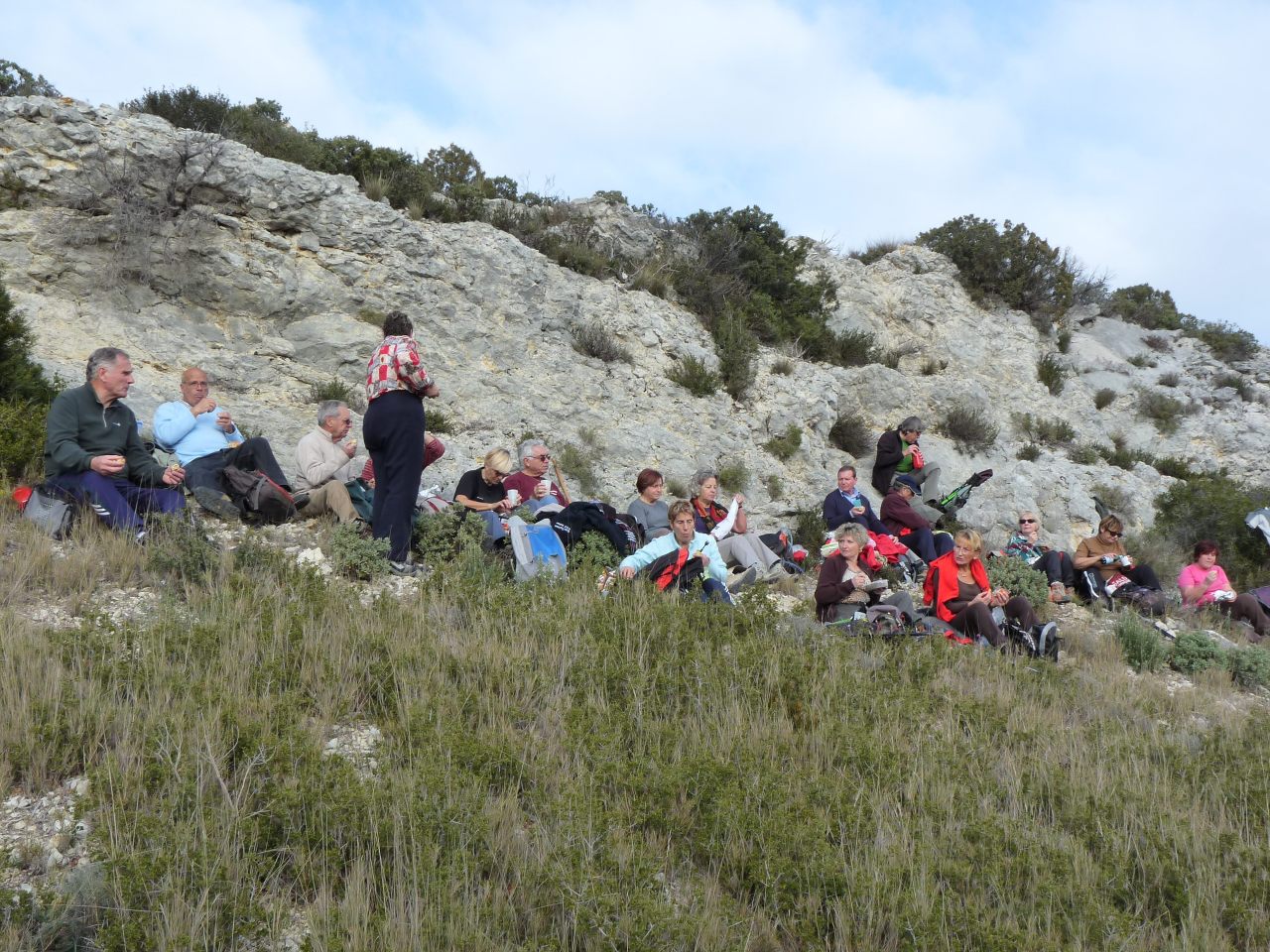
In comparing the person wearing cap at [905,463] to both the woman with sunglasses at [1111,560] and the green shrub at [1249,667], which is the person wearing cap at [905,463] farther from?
the green shrub at [1249,667]

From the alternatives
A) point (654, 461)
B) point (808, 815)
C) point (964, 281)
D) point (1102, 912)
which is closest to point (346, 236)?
point (654, 461)

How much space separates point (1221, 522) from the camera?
13398 millimetres

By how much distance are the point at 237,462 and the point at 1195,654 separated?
881 centimetres

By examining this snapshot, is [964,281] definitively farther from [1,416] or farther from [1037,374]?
[1,416]

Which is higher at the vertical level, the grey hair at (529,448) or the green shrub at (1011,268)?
the green shrub at (1011,268)

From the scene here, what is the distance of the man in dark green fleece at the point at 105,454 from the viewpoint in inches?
257

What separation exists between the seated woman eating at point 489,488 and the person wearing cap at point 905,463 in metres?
5.94

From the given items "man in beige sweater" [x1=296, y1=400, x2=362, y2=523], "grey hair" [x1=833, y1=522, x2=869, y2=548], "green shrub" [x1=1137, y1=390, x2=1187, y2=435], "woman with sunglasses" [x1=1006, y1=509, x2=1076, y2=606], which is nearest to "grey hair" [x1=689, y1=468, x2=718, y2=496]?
"grey hair" [x1=833, y1=522, x2=869, y2=548]

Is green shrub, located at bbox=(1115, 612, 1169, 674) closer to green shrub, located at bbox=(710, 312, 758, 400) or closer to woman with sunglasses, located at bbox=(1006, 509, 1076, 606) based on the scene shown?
woman with sunglasses, located at bbox=(1006, 509, 1076, 606)

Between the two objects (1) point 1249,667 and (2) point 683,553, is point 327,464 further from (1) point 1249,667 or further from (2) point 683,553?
(1) point 1249,667

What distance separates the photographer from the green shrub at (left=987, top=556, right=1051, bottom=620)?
31.7 feet

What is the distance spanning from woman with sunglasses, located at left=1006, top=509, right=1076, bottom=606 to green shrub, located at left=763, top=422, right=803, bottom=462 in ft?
11.3

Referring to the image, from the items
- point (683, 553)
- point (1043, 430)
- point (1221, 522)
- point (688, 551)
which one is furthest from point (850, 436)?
point (683, 553)

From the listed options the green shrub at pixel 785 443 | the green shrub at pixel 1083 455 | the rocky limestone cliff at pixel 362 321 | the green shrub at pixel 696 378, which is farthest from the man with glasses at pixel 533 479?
the green shrub at pixel 1083 455
